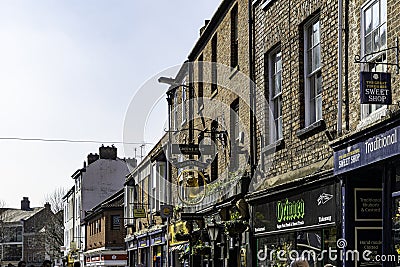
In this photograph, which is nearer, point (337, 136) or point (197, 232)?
point (337, 136)

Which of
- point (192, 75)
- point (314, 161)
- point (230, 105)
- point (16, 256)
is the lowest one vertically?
point (16, 256)

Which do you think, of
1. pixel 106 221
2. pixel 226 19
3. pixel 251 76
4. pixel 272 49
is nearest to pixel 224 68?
A: pixel 226 19

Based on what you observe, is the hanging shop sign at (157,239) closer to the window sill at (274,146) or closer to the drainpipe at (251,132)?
the drainpipe at (251,132)

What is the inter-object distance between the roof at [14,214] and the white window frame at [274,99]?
354ft

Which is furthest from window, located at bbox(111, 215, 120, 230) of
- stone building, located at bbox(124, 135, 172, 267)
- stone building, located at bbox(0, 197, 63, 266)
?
stone building, located at bbox(0, 197, 63, 266)

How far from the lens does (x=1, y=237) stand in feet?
387

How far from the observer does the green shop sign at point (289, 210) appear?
15.7 metres

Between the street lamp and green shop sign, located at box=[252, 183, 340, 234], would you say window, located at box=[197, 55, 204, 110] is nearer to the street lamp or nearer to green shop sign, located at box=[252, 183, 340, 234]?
the street lamp

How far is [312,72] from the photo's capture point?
15.7 m

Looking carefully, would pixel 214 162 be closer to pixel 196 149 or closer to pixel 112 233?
pixel 196 149

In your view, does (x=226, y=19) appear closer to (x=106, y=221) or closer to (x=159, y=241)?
(x=159, y=241)

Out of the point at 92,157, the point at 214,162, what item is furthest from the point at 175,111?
the point at 92,157

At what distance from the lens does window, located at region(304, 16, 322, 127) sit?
15448mm

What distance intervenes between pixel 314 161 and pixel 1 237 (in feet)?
356
